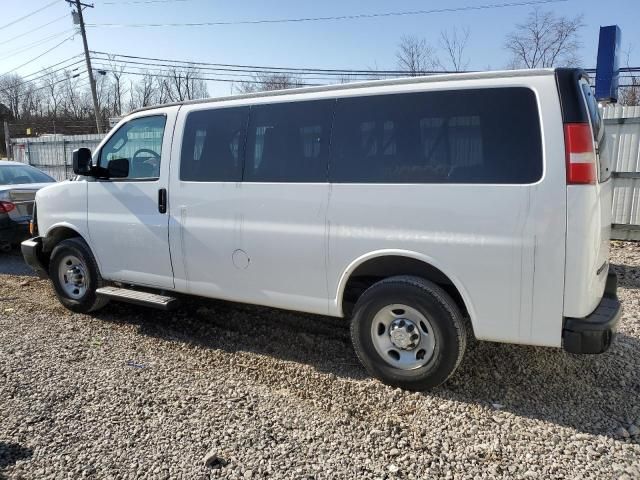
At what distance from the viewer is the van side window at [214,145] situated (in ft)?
13.6

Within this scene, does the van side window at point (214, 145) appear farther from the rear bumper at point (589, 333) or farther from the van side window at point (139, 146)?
the rear bumper at point (589, 333)

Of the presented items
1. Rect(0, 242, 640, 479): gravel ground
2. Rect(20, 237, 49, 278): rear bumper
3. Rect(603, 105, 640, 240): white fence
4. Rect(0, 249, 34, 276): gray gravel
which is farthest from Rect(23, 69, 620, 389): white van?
Rect(603, 105, 640, 240): white fence

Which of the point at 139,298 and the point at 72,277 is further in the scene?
the point at 72,277

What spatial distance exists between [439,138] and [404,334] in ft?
4.55

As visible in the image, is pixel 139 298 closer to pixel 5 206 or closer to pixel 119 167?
pixel 119 167

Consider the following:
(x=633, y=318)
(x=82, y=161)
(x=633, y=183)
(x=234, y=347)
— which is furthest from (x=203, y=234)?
(x=633, y=183)

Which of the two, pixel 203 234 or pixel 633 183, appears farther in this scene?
pixel 633 183

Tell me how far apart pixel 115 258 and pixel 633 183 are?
7.87 meters

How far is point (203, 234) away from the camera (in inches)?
168

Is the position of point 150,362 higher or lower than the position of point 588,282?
lower

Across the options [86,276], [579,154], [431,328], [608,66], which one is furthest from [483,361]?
[608,66]

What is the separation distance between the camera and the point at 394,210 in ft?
11.2

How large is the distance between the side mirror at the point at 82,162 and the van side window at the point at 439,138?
2.76 m

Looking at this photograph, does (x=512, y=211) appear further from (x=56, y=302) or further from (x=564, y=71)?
(x=56, y=302)
